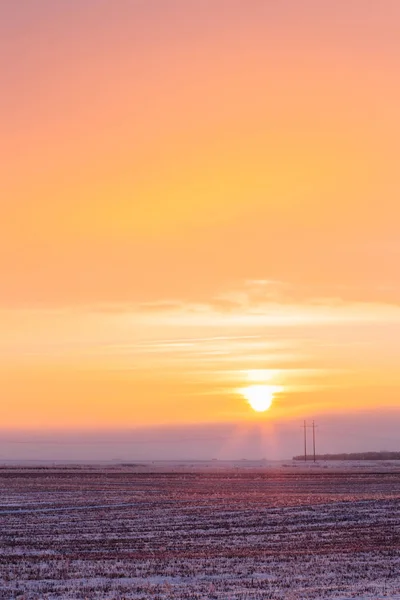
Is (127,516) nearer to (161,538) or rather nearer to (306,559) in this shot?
(161,538)

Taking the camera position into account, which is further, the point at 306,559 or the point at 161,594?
the point at 306,559

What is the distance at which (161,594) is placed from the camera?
20906 mm

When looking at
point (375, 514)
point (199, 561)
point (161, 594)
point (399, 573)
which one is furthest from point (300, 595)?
point (375, 514)

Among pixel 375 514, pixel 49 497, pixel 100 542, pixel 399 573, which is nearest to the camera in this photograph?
pixel 399 573

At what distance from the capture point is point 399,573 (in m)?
24.0

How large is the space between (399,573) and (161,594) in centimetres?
704

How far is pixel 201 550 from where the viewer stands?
29.4 metres

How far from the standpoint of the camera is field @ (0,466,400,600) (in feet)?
71.1

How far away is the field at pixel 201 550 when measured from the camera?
2166 centimetres

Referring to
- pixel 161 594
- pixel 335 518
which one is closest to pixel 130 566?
pixel 161 594

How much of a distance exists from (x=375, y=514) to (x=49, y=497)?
2524cm

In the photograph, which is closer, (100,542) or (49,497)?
(100,542)

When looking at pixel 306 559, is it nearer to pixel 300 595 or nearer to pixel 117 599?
pixel 300 595

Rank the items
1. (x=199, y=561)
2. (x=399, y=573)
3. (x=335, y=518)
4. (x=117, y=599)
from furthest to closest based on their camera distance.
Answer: (x=335, y=518), (x=199, y=561), (x=399, y=573), (x=117, y=599)
